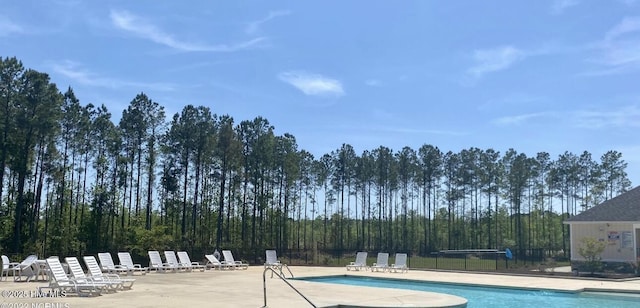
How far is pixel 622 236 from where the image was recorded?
24.1 m

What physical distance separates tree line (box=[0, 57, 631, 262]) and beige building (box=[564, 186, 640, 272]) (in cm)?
1546

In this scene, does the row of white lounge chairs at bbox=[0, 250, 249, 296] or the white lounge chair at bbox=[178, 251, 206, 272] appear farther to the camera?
the white lounge chair at bbox=[178, 251, 206, 272]

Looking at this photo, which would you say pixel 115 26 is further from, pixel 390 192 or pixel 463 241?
pixel 463 241

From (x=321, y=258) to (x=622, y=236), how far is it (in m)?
14.3

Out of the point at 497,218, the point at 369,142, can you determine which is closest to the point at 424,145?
the point at 369,142

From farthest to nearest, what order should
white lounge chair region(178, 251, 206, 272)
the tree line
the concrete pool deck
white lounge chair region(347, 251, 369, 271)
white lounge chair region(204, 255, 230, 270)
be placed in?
the tree line < white lounge chair region(347, 251, 369, 271) < white lounge chair region(204, 255, 230, 270) < white lounge chair region(178, 251, 206, 272) < the concrete pool deck

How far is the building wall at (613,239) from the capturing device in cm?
2373

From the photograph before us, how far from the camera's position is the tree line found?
26.3 metres

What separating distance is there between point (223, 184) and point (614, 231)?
2196 cm

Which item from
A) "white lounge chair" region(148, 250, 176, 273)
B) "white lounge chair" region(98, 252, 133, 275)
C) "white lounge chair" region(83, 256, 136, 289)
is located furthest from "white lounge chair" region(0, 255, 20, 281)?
"white lounge chair" region(148, 250, 176, 273)

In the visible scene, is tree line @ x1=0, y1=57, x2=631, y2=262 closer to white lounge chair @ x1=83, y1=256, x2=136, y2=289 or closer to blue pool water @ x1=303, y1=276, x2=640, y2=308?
white lounge chair @ x1=83, y1=256, x2=136, y2=289

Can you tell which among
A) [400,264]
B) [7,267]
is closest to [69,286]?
[7,267]

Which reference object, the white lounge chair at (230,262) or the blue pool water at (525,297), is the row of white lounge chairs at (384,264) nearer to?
the blue pool water at (525,297)

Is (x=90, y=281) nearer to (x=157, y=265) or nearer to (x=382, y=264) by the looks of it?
(x=157, y=265)
